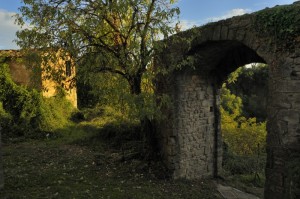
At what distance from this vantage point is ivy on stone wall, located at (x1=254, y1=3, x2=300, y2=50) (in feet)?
16.0

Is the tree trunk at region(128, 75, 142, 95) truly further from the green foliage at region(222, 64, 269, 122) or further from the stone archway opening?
the green foliage at region(222, 64, 269, 122)

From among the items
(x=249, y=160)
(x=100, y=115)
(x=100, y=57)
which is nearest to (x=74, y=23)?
(x=100, y=57)

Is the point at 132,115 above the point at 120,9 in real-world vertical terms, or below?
below

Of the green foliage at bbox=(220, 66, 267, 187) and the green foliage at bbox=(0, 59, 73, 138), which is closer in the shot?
the green foliage at bbox=(220, 66, 267, 187)

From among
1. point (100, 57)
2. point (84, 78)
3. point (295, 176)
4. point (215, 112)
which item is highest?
point (100, 57)

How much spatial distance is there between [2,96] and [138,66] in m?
8.96

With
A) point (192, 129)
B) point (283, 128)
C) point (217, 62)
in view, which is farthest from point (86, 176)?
point (283, 128)

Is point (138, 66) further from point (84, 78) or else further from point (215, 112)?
point (215, 112)

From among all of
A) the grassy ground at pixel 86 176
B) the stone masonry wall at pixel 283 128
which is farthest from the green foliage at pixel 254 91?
the stone masonry wall at pixel 283 128

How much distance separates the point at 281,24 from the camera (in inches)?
200

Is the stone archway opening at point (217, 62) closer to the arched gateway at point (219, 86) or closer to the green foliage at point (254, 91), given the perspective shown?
the arched gateway at point (219, 86)

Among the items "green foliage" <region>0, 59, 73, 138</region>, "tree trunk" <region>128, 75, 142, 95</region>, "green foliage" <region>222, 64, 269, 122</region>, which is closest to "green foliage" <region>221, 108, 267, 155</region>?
"tree trunk" <region>128, 75, 142, 95</region>

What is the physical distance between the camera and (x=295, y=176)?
4.66 m

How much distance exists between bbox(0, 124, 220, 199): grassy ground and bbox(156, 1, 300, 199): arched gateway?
717mm
